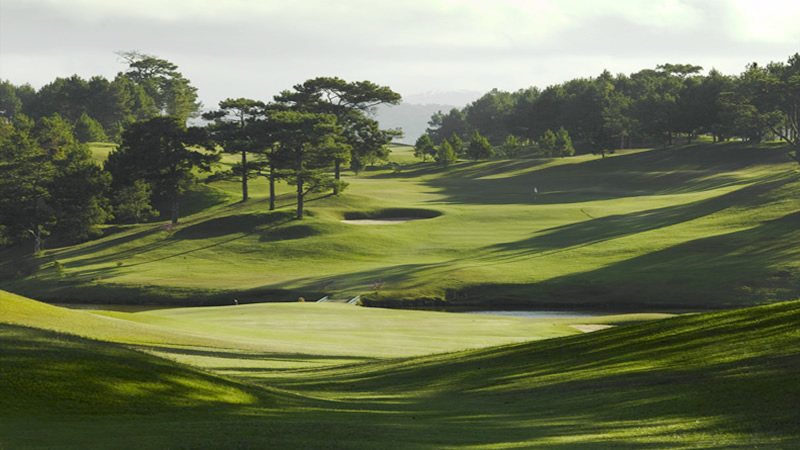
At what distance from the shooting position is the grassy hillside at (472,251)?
2630 inches

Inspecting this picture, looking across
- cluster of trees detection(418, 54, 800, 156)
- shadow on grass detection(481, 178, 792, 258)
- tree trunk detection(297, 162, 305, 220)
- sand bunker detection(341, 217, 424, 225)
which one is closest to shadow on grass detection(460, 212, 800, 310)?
shadow on grass detection(481, 178, 792, 258)

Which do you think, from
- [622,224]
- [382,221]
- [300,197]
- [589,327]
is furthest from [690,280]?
[300,197]

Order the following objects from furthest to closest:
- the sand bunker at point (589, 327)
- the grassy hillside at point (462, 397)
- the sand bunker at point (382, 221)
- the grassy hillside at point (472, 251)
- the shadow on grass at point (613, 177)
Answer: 1. the shadow on grass at point (613, 177)
2. the sand bunker at point (382, 221)
3. the grassy hillside at point (472, 251)
4. the sand bunker at point (589, 327)
5. the grassy hillside at point (462, 397)

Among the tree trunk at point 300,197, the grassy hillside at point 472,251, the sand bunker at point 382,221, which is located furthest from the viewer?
the sand bunker at point 382,221

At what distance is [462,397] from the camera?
78.8 feet

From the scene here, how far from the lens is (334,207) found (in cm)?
10538

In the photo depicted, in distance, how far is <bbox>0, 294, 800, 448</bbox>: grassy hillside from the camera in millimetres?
15242

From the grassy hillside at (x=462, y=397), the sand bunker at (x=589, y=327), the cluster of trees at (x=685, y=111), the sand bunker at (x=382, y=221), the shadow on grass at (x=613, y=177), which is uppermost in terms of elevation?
the cluster of trees at (x=685, y=111)

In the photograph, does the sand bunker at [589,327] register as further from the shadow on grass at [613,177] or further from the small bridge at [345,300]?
the shadow on grass at [613,177]

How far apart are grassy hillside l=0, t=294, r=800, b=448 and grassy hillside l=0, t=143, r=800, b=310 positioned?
123 ft

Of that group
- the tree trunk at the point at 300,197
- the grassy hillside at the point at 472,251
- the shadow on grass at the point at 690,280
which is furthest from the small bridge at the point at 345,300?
the tree trunk at the point at 300,197

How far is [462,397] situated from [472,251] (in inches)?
2370

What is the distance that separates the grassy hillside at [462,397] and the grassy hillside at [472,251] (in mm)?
37520

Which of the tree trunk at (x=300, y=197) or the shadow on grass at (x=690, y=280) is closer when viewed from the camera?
the shadow on grass at (x=690, y=280)
